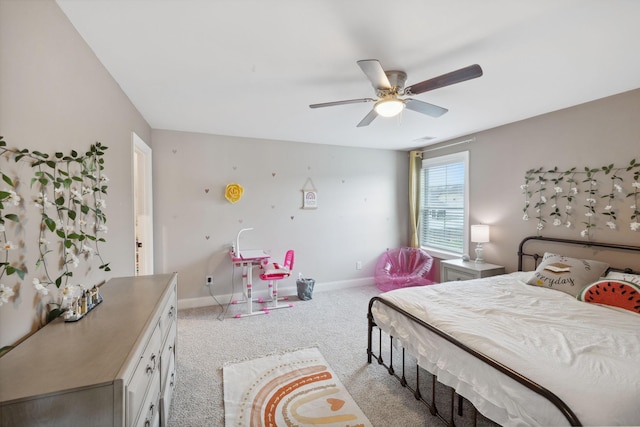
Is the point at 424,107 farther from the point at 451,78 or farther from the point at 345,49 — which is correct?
the point at 345,49

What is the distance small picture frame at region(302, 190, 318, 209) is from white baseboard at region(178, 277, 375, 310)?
1.27 meters

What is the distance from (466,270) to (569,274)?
3.49 feet

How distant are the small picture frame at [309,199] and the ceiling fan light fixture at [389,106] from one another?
7.75 feet

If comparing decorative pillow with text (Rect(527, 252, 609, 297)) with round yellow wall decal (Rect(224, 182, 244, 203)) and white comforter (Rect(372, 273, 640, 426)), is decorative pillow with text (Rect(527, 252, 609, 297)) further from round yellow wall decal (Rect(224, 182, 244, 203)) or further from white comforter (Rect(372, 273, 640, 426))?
round yellow wall decal (Rect(224, 182, 244, 203))

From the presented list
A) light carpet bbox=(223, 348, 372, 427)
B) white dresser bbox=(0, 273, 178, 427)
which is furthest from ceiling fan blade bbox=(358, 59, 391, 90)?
light carpet bbox=(223, 348, 372, 427)

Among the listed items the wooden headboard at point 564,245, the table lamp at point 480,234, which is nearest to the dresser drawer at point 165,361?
the table lamp at point 480,234

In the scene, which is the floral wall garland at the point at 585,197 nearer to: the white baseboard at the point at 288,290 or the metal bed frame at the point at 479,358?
the metal bed frame at the point at 479,358

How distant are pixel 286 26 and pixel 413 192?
153 inches

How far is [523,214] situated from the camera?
11.0ft

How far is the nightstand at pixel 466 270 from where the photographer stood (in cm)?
336

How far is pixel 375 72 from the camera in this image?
1.72 meters

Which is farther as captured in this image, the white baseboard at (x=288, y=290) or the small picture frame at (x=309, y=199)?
the small picture frame at (x=309, y=199)

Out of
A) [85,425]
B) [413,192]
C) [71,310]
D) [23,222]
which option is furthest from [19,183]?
[413,192]

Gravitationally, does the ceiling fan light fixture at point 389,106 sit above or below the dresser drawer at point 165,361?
above
